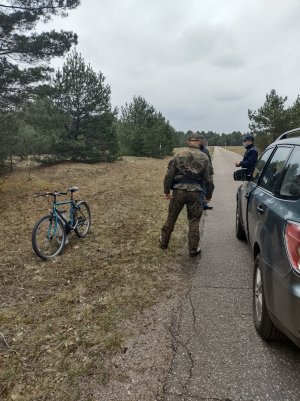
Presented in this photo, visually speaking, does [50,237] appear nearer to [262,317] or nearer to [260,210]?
[260,210]

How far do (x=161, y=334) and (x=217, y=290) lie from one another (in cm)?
119

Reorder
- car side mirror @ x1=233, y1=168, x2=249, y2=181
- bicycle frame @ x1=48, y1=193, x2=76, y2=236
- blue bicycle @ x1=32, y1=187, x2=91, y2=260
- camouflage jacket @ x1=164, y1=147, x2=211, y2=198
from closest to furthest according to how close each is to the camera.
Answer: car side mirror @ x1=233, y1=168, x2=249, y2=181
camouflage jacket @ x1=164, y1=147, x2=211, y2=198
blue bicycle @ x1=32, y1=187, x2=91, y2=260
bicycle frame @ x1=48, y1=193, x2=76, y2=236

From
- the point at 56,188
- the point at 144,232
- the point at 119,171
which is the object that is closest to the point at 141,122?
the point at 119,171

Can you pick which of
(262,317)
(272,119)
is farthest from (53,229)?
(272,119)

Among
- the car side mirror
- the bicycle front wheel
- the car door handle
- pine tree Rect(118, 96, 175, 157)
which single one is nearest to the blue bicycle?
the bicycle front wheel

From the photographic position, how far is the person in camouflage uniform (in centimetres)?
514

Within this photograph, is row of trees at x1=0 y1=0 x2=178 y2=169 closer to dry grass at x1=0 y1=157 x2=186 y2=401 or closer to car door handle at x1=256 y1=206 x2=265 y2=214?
dry grass at x1=0 y1=157 x2=186 y2=401

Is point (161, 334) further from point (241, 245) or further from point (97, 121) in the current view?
point (97, 121)

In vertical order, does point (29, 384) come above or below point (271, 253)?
below

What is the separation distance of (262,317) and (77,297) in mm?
2196

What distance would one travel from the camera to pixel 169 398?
8.07 ft

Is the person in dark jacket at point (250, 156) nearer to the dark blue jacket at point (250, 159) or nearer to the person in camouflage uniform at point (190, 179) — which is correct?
the dark blue jacket at point (250, 159)

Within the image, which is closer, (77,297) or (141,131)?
(77,297)

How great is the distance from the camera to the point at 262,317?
10.0ft
